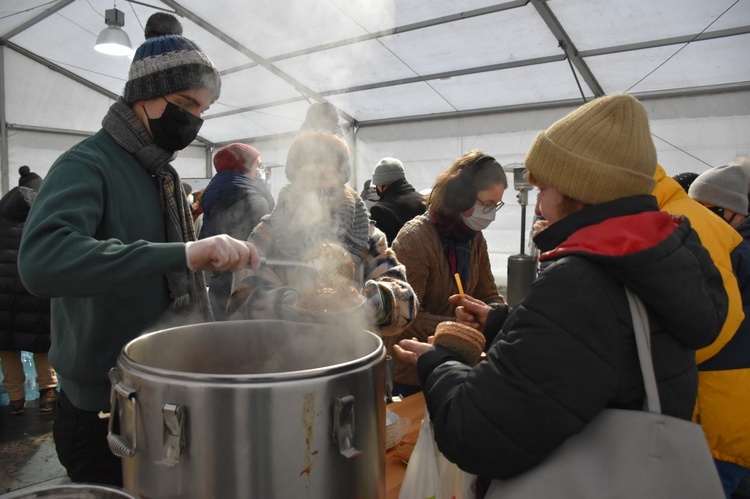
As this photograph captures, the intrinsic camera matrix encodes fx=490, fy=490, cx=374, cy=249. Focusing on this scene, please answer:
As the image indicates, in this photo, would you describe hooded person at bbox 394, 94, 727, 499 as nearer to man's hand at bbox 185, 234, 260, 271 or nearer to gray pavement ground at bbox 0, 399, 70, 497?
man's hand at bbox 185, 234, 260, 271

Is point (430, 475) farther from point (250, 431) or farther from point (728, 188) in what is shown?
point (728, 188)

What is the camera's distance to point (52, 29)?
7.55 meters

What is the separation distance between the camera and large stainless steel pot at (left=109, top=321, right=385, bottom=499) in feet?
2.88

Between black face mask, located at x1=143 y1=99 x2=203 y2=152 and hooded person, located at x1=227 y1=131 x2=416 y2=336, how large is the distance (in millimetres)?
622

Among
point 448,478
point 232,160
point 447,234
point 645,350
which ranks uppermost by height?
point 232,160

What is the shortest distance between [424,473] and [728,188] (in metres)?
2.53

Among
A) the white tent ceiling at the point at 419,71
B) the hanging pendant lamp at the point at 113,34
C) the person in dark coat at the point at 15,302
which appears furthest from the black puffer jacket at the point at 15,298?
the hanging pendant lamp at the point at 113,34

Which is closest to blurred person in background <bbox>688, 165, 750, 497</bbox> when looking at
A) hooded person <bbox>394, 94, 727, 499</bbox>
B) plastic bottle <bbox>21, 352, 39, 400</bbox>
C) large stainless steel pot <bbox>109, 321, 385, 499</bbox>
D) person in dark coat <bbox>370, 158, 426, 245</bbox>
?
hooded person <bbox>394, 94, 727, 499</bbox>

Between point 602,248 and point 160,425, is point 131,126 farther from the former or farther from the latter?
point 602,248

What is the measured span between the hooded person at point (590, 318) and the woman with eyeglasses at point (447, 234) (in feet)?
4.53

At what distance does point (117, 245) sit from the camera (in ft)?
3.63

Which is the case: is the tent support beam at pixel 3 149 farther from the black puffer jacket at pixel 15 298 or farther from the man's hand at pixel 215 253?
the man's hand at pixel 215 253

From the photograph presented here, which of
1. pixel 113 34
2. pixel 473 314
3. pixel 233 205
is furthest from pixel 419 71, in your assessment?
pixel 473 314

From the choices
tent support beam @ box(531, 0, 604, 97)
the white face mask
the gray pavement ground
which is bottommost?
the gray pavement ground
